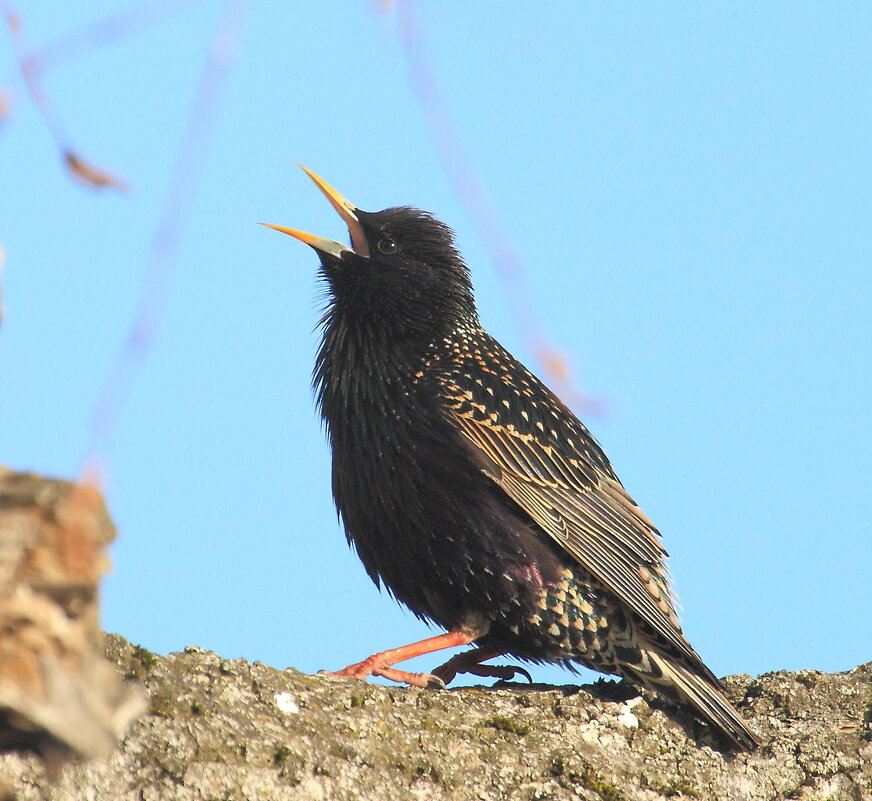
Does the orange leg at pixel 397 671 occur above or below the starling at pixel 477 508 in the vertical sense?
below

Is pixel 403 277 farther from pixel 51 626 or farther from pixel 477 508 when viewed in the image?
pixel 51 626

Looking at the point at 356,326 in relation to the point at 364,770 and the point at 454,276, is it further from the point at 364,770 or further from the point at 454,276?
the point at 364,770

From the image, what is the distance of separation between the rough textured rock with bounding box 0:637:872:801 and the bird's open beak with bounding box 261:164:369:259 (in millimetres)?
2692

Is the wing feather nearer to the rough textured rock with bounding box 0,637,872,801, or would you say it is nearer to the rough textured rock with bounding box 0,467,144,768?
the rough textured rock with bounding box 0,637,872,801

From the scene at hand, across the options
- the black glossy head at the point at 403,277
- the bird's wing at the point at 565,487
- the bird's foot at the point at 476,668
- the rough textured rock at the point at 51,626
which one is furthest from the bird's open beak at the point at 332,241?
the rough textured rock at the point at 51,626

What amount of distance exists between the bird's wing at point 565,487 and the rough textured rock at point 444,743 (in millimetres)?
718

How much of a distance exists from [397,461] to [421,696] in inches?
57.5

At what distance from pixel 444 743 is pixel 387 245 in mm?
3171

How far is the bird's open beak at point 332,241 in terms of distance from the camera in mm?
6375

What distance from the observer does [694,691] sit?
458cm

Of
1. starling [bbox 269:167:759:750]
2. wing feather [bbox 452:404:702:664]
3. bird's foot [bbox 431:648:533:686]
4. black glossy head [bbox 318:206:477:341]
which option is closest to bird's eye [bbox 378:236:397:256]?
black glossy head [bbox 318:206:477:341]

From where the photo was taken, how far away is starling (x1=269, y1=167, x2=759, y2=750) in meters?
5.23

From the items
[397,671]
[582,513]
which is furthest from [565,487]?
[397,671]

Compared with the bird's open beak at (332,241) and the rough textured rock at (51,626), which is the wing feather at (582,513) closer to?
the bird's open beak at (332,241)
